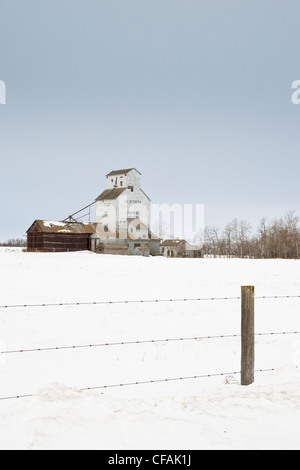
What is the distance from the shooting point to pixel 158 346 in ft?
41.8

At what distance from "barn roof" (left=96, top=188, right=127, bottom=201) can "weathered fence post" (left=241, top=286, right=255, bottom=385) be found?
242 ft

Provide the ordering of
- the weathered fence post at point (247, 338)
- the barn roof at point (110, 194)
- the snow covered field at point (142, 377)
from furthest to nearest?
the barn roof at point (110, 194) < the weathered fence post at point (247, 338) < the snow covered field at point (142, 377)

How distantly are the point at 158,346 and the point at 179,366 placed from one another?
2614mm

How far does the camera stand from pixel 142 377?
9.22 metres

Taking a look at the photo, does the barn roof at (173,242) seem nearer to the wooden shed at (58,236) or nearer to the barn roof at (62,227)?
the barn roof at (62,227)

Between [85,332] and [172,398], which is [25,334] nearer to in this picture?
[85,332]

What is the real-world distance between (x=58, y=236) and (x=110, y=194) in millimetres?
16927

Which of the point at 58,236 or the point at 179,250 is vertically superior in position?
the point at 58,236

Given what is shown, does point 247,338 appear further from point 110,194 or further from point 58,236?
point 110,194

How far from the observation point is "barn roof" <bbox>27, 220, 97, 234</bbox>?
69975 millimetres

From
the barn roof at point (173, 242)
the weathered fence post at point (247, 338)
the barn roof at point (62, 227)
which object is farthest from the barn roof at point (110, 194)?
the weathered fence post at point (247, 338)

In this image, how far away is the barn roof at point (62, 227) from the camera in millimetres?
69975

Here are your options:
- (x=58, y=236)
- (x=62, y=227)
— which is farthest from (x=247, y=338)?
(x=62, y=227)
